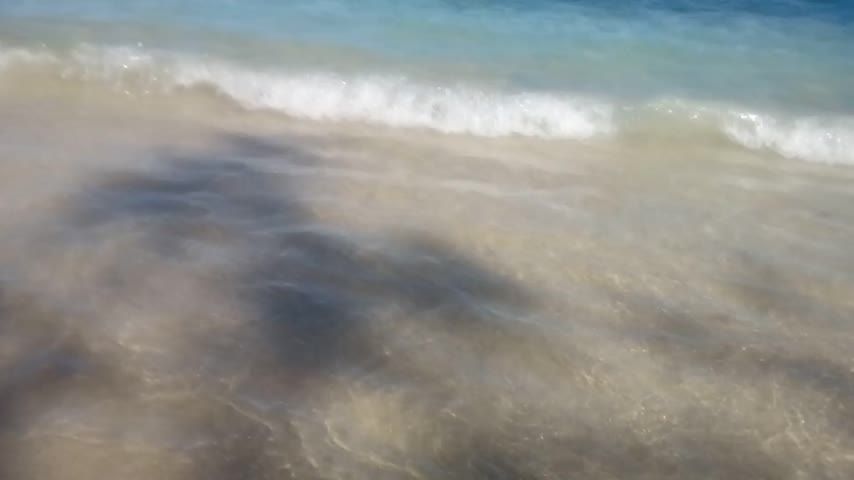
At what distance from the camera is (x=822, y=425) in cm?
358

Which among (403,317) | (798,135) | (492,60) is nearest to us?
(403,317)

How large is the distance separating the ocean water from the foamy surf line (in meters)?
0.04

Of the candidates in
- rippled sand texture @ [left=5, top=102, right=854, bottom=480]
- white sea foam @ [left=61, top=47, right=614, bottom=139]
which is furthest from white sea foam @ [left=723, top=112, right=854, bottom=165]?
white sea foam @ [left=61, top=47, right=614, bottom=139]

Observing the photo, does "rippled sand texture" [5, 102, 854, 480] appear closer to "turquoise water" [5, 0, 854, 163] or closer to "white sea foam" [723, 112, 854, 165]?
"white sea foam" [723, 112, 854, 165]

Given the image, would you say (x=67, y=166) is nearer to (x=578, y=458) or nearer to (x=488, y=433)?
(x=488, y=433)

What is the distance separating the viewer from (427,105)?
7906 mm

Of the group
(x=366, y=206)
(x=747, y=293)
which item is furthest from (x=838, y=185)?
(x=366, y=206)

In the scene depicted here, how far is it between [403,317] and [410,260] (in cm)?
69

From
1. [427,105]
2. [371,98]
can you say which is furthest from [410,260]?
[371,98]

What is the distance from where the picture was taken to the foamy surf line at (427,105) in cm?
771

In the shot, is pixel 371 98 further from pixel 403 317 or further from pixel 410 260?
pixel 403 317

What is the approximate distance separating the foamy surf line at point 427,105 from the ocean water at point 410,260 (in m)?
0.04

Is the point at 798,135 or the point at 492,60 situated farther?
the point at 492,60

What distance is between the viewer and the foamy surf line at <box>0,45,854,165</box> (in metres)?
7.71
